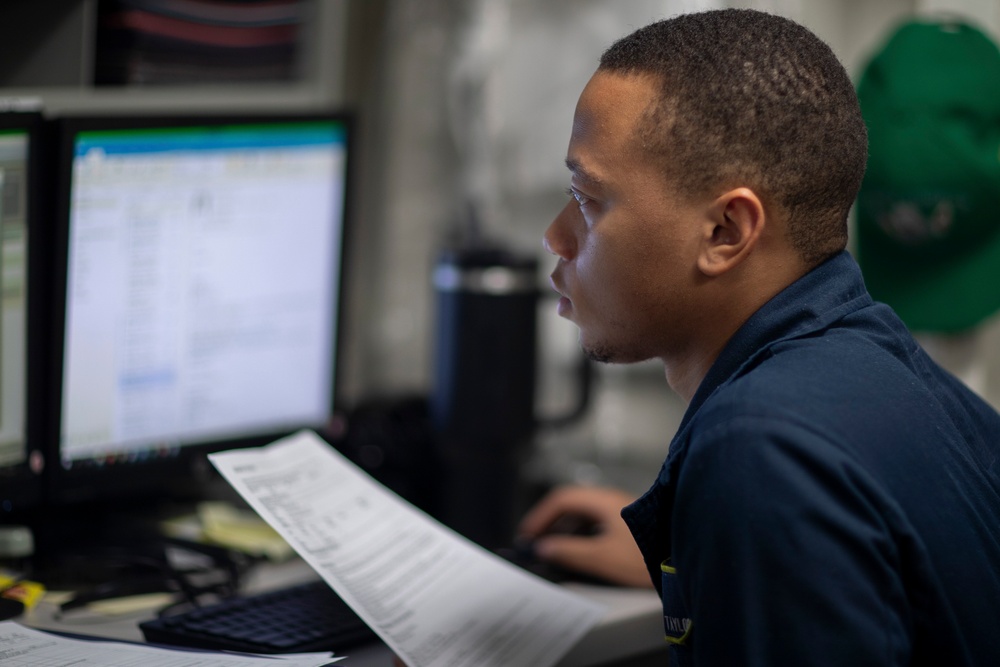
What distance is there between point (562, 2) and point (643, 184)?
985 millimetres

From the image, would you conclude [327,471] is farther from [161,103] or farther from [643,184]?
[161,103]

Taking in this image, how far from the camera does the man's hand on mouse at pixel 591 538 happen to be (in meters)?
1.24

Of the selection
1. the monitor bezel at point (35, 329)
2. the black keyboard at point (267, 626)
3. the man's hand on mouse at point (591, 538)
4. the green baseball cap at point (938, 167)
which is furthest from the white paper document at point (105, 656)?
the green baseball cap at point (938, 167)

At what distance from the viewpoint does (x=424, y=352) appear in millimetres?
1907

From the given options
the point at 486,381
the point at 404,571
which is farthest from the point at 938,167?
the point at 404,571

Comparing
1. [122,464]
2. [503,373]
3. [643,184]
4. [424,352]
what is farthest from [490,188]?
[643,184]

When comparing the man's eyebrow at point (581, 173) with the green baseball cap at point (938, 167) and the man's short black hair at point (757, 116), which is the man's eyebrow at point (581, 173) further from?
the green baseball cap at point (938, 167)

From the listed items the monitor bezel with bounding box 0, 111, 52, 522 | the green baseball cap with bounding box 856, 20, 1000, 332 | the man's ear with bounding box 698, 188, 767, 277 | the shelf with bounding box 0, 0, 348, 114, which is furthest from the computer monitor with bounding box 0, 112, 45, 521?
the green baseball cap with bounding box 856, 20, 1000, 332

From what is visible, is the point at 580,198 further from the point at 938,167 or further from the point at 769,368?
the point at 938,167

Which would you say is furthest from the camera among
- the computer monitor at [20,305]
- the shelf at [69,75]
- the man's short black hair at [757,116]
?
the shelf at [69,75]

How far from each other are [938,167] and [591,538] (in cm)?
67

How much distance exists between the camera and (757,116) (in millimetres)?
850

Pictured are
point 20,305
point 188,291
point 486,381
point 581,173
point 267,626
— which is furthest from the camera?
point 486,381

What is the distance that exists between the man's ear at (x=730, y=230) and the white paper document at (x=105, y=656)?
1.43ft
